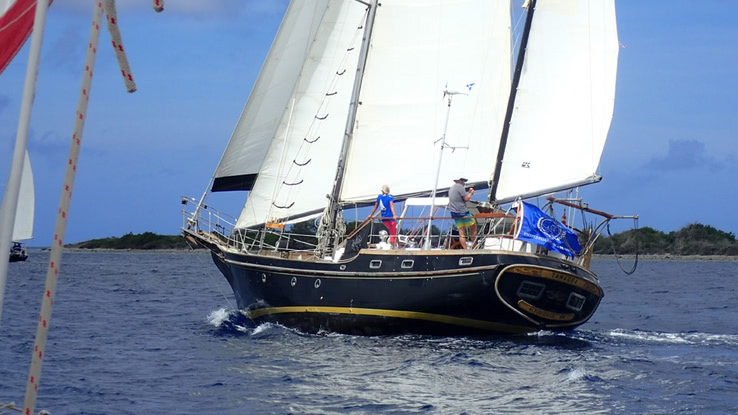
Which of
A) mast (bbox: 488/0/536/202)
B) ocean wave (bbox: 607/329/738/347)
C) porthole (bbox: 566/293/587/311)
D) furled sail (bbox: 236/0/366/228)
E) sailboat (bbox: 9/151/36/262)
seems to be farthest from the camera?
furled sail (bbox: 236/0/366/228)

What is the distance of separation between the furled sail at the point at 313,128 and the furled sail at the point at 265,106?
0.80 feet

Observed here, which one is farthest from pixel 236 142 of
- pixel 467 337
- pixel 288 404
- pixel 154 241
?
pixel 154 241

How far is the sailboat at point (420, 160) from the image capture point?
2152 cm

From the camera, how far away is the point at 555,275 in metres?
21.0

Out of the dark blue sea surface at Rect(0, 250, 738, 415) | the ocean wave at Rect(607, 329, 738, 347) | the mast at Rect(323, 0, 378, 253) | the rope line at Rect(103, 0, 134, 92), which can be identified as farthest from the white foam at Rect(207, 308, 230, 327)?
the rope line at Rect(103, 0, 134, 92)

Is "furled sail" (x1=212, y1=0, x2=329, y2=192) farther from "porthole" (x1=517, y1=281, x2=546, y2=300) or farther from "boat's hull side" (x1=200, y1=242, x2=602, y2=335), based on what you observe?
"porthole" (x1=517, y1=281, x2=546, y2=300)

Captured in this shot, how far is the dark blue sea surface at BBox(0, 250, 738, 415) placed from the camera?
1521cm

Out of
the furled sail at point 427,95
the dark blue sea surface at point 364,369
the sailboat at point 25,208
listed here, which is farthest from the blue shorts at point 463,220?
the sailboat at point 25,208

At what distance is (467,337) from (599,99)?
245 inches

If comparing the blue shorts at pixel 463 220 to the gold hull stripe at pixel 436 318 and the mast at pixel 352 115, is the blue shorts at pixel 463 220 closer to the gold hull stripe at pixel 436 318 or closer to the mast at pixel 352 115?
the gold hull stripe at pixel 436 318

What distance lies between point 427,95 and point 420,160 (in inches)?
65.1

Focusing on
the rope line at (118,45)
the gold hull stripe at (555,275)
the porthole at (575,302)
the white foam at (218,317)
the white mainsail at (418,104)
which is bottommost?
the white foam at (218,317)

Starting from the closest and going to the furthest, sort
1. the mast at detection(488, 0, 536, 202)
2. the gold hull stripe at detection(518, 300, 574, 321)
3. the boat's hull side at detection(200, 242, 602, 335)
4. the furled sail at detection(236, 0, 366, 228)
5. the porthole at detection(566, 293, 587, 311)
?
the boat's hull side at detection(200, 242, 602, 335) < the gold hull stripe at detection(518, 300, 574, 321) < the porthole at detection(566, 293, 587, 311) < the mast at detection(488, 0, 536, 202) < the furled sail at detection(236, 0, 366, 228)

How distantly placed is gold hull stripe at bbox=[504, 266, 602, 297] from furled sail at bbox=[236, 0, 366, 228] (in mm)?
7515
